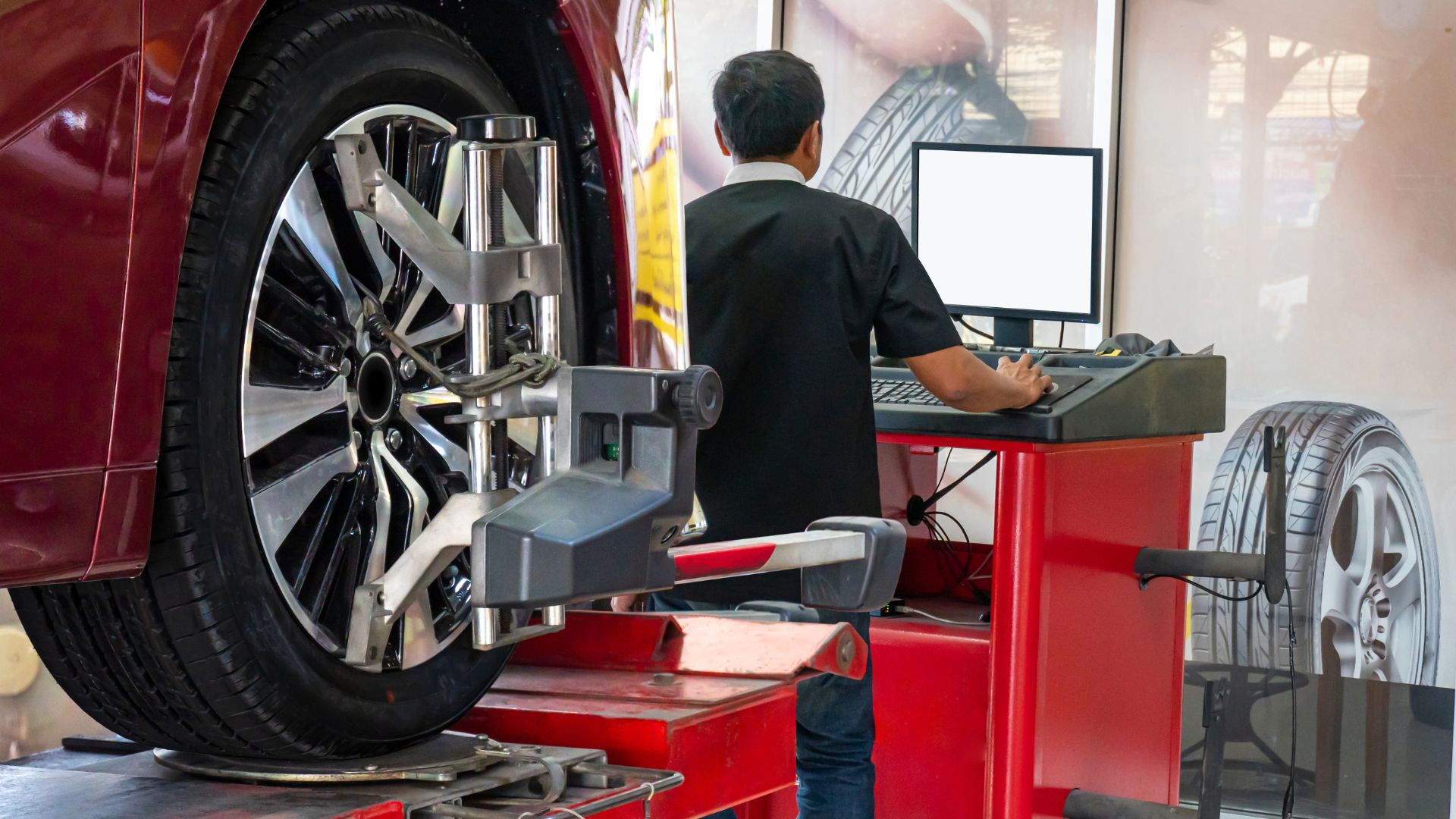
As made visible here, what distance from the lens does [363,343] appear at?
1256mm

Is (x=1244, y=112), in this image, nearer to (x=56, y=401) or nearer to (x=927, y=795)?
(x=927, y=795)

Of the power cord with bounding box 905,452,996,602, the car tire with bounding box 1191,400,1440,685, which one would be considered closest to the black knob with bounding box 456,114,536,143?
the power cord with bounding box 905,452,996,602

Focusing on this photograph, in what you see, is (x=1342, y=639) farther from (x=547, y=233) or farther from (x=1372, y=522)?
(x=547, y=233)

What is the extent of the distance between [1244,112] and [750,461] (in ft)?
8.50

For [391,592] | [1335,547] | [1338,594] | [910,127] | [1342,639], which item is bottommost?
[1342,639]

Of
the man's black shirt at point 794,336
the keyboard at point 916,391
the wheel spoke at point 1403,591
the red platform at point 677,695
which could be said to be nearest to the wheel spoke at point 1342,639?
the wheel spoke at point 1403,591

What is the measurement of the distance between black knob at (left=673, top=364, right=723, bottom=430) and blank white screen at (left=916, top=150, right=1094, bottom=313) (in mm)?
2169

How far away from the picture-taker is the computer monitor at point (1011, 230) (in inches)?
130

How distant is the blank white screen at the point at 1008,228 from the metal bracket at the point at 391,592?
87.4 inches

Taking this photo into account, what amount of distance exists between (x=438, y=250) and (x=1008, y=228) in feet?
7.70

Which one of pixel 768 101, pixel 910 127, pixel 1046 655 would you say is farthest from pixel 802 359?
pixel 910 127

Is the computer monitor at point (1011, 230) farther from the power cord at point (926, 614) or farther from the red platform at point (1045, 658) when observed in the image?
the power cord at point (926, 614)

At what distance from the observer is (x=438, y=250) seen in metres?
1.19

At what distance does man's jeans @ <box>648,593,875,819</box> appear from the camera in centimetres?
259
